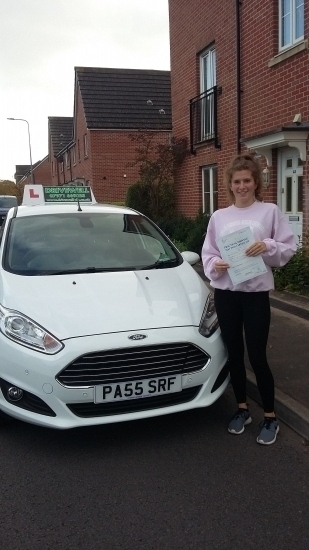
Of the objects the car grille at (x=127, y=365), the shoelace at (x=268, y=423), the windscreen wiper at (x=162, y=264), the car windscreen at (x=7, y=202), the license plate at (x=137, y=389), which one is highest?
the car windscreen at (x=7, y=202)

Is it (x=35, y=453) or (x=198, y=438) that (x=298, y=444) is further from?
(x=35, y=453)

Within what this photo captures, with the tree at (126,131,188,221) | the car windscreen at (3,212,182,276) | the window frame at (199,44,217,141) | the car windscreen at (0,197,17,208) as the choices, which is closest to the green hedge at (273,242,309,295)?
the car windscreen at (3,212,182,276)

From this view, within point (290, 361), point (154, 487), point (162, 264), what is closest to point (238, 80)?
point (162, 264)

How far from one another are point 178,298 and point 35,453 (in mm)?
1462

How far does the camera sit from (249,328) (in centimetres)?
342

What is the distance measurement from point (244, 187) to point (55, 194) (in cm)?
624

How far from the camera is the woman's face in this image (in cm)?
334

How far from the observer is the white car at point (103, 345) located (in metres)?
3.21

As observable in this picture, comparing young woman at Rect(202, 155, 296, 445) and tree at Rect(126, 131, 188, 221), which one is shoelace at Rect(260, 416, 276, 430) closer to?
young woman at Rect(202, 155, 296, 445)

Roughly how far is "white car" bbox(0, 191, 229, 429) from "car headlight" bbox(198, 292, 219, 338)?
0.01m

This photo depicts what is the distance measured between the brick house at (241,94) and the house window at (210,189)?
2 centimetres

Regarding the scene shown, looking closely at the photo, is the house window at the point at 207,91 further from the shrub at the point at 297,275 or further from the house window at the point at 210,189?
the shrub at the point at 297,275

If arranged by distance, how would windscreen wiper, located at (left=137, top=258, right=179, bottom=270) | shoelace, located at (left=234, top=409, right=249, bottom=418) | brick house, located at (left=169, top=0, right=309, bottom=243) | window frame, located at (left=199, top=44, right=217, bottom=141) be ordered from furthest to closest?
window frame, located at (left=199, top=44, right=217, bottom=141) < brick house, located at (left=169, top=0, right=309, bottom=243) < windscreen wiper, located at (left=137, top=258, right=179, bottom=270) < shoelace, located at (left=234, top=409, right=249, bottom=418)

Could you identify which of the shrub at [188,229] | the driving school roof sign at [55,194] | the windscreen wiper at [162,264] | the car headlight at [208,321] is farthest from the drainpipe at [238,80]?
the car headlight at [208,321]
